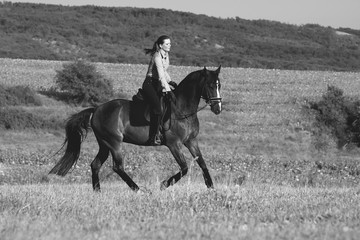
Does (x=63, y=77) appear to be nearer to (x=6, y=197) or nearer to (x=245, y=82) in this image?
(x=245, y=82)

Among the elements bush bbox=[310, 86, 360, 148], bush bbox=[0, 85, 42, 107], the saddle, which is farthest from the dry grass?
bush bbox=[0, 85, 42, 107]

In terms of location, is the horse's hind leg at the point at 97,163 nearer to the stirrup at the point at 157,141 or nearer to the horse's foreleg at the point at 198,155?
the stirrup at the point at 157,141

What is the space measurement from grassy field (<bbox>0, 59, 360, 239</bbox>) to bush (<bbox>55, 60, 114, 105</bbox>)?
1306 millimetres

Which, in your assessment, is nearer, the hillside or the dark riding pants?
the dark riding pants

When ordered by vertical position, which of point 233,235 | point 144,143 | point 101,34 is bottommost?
point 101,34

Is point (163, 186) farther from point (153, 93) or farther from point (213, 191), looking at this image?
point (213, 191)

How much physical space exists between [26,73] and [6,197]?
47141 mm

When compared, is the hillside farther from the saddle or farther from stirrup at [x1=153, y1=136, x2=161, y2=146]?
stirrup at [x1=153, y1=136, x2=161, y2=146]

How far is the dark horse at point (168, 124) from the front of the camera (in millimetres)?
12320

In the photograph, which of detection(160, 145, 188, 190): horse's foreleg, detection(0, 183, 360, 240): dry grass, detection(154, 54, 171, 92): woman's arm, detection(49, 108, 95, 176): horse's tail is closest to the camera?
detection(0, 183, 360, 240): dry grass

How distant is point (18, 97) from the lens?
134 ft

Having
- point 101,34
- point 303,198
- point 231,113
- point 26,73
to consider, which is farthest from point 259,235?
point 101,34

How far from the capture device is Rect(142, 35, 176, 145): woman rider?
1227cm

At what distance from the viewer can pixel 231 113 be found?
42250 mm
